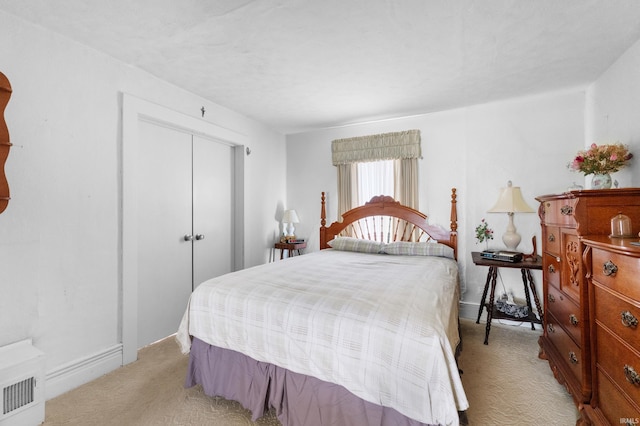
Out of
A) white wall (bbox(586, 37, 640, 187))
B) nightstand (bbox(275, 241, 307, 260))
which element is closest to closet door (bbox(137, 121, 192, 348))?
nightstand (bbox(275, 241, 307, 260))

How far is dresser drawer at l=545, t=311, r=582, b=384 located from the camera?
5.50 ft

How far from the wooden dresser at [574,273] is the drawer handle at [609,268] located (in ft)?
0.74

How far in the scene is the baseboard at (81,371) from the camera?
198 cm

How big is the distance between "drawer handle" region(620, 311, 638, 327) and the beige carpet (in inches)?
35.1

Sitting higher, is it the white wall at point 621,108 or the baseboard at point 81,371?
the white wall at point 621,108

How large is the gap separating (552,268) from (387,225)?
193 centimetres

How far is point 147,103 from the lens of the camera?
259cm

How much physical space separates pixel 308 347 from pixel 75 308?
1.89 metres

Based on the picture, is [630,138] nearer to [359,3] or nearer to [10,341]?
[359,3]

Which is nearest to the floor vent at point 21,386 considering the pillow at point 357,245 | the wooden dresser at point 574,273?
the pillow at point 357,245

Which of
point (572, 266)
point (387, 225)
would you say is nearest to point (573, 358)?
point (572, 266)

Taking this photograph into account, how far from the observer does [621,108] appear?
2.31 metres

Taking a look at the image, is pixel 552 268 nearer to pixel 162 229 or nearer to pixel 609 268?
pixel 609 268

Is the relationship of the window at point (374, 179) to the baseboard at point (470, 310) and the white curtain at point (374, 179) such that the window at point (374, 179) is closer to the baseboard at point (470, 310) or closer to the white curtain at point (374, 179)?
the white curtain at point (374, 179)
